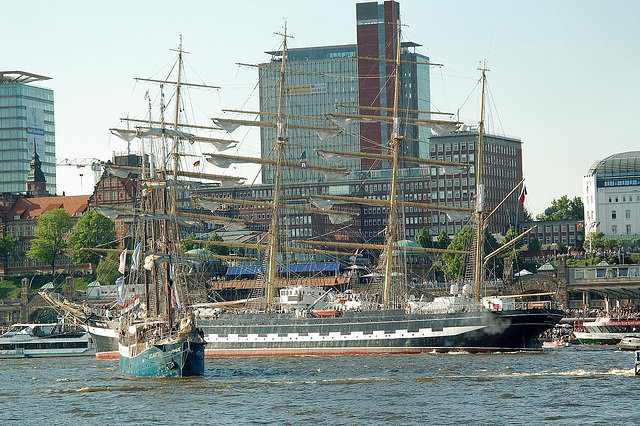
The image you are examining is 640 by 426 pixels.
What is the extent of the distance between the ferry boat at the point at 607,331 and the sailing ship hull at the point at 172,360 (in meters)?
63.9

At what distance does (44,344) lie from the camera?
155 metres

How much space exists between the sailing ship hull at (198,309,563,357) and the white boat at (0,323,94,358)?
107ft

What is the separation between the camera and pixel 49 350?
154125 mm

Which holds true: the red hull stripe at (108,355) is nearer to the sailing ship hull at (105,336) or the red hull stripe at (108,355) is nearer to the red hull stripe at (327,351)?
the sailing ship hull at (105,336)

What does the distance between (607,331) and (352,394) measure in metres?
68.9

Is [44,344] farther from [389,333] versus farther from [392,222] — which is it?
[389,333]

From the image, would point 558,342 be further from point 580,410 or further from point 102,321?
point 580,410

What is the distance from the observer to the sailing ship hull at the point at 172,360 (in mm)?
85875

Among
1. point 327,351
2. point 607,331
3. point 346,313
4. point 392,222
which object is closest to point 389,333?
point 346,313

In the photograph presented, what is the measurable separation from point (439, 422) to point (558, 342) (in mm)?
75230

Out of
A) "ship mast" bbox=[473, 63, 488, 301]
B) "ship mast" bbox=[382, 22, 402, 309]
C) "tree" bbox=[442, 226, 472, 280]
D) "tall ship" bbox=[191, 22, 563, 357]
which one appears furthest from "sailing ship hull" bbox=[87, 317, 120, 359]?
"tree" bbox=[442, 226, 472, 280]

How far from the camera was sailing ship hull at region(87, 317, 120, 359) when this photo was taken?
12575 cm

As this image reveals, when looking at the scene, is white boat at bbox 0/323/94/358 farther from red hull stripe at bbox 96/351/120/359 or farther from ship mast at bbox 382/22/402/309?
ship mast at bbox 382/22/402/309

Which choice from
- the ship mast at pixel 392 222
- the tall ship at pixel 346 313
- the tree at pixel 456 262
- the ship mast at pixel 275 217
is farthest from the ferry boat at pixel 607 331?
the tree at pixel 456 262
